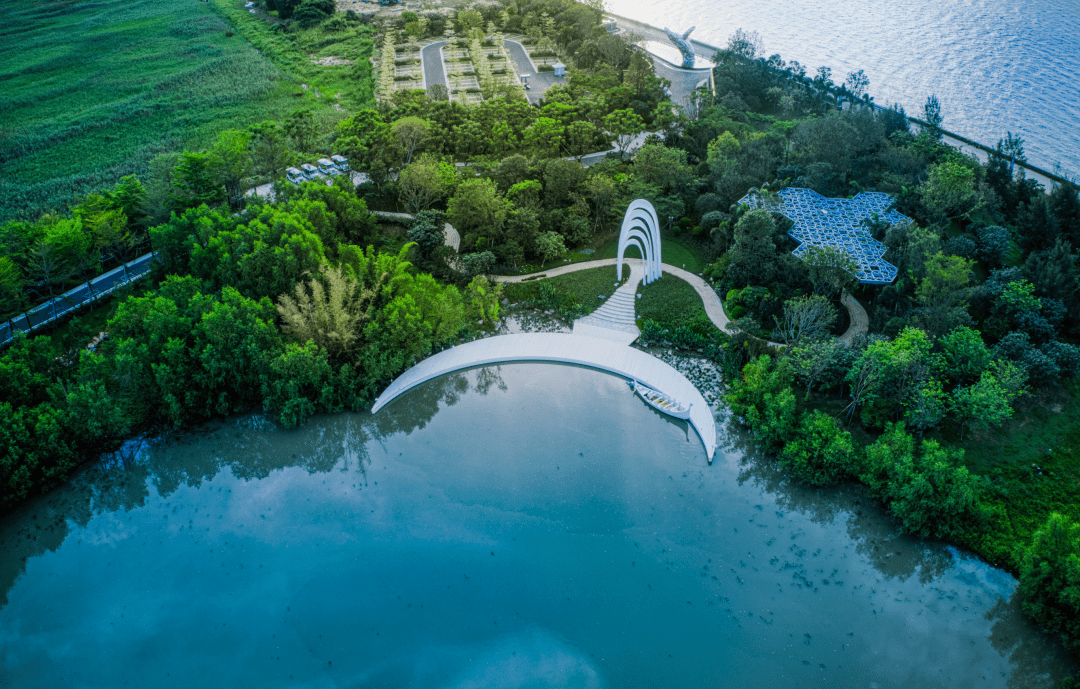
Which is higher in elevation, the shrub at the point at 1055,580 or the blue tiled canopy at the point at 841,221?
the blue tiled canopy at the point at 841,221

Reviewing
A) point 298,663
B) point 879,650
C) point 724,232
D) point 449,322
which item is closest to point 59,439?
point 298,663

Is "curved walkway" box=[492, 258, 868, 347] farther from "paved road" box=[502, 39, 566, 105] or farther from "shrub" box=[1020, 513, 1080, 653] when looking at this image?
"paved road" box=[502, 39, 566, 105]

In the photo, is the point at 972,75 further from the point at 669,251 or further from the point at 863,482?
the point at 863,482

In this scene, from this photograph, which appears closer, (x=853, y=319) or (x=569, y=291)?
(x=853, y=319)

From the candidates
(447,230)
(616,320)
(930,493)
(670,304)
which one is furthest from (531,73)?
(930,493)

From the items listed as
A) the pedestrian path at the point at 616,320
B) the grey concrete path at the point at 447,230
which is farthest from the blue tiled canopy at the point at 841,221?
the grey concrete path at the point at 447,230

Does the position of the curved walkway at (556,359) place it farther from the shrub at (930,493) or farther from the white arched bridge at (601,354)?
the shrub at (930,493)

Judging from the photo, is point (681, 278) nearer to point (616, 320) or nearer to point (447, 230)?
point (616, 320)
